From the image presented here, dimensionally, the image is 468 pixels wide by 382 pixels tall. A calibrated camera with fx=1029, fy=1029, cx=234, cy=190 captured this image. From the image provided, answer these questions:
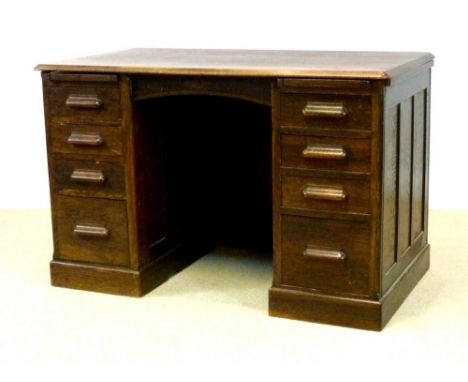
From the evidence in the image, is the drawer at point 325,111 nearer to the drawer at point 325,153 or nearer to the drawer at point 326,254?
the drawer at point 325,153

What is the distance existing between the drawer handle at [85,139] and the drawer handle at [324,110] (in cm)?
75

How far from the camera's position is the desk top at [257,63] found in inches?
120

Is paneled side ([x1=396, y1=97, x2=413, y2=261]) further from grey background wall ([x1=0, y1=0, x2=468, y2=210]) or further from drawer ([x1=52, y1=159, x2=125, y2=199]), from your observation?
grey background wall ([x1=0, y1=0, x2=468, y2=210])

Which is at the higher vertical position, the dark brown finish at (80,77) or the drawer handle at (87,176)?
the dark brown finish at (80,77)

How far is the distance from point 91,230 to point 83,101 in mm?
448

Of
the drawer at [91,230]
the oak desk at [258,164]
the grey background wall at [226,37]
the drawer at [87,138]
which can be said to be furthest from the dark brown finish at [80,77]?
the grey background wall at [226,37]

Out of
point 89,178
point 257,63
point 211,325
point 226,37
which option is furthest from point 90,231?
point 226,37

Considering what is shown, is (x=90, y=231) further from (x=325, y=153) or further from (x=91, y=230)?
(x=325, y=153)

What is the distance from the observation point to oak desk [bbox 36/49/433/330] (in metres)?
3.08

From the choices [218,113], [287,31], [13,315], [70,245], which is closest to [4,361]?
[13,315]

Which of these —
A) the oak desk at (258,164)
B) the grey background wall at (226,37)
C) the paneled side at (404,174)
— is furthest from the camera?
the grey background wall at (226,37)

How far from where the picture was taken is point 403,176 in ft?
10.9

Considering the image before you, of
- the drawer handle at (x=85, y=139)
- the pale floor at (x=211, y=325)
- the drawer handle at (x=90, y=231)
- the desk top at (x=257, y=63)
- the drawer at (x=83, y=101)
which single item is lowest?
the pale floor at (x=211, y=325)

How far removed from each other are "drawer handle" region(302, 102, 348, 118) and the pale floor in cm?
66
